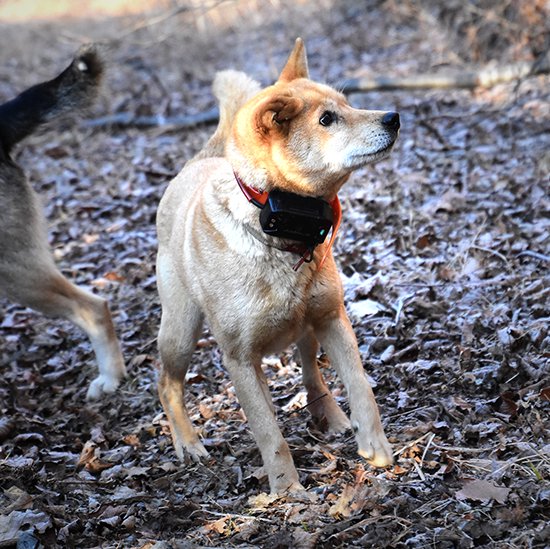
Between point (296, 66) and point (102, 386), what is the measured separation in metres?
2.85

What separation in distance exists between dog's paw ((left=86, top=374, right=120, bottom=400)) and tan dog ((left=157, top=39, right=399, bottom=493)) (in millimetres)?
1906

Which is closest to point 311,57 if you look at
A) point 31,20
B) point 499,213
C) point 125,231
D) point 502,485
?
point 125,231

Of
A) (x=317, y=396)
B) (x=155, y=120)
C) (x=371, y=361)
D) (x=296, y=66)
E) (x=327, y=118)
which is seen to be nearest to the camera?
(x=327, y=118)

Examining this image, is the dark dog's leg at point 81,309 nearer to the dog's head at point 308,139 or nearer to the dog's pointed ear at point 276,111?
the dog's head at point 308,139

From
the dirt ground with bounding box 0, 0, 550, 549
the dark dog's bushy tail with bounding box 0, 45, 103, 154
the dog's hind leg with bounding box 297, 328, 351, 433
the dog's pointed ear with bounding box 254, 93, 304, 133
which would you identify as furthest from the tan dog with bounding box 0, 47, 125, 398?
the dog's pointed ear with bounding box 254, 93, 304, 133

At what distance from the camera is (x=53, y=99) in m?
6.22

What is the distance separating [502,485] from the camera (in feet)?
11.5

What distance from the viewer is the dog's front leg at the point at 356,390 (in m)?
3.96

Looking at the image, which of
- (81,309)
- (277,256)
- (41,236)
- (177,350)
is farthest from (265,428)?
(41,236)

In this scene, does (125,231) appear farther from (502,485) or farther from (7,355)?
(502,485)

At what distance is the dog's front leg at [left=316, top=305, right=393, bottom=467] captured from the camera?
13.0 ft

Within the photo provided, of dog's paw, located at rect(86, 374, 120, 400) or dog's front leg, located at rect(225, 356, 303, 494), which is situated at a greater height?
dog's front leg, located at rect(225, 356, 303, 494)

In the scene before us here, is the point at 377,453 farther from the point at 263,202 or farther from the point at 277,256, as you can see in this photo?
the point at 263,202

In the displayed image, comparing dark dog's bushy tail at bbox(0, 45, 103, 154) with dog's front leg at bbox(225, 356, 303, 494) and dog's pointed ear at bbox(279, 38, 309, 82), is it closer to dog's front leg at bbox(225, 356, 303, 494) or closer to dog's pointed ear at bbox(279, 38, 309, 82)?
dog's pointed ear at bbox(279, 38, 309, 82)
